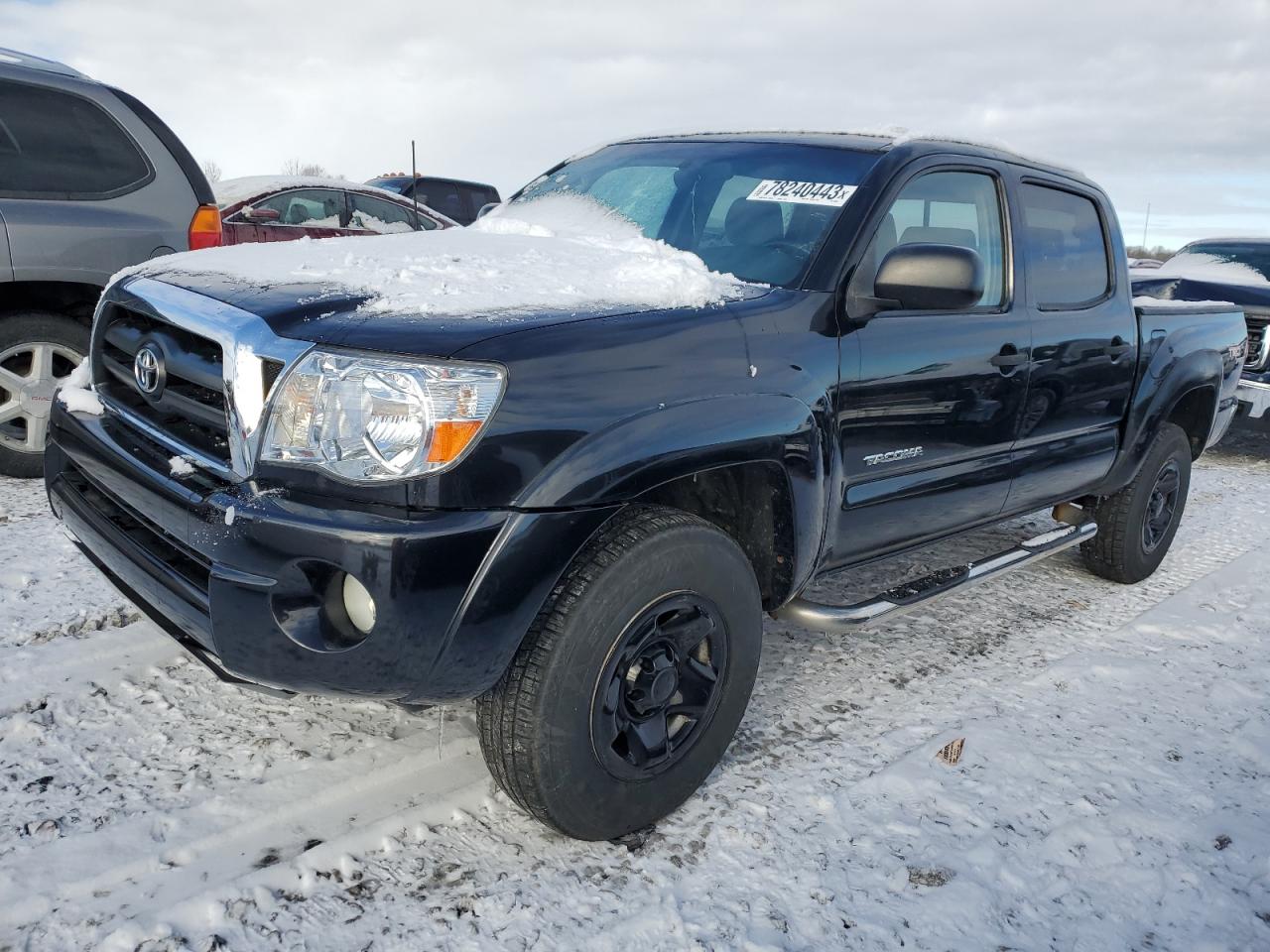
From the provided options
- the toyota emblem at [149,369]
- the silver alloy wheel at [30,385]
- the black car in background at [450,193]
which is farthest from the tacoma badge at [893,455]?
the black car in background at [450,193]

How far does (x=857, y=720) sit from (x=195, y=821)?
1.89 meters

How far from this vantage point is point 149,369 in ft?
7.95

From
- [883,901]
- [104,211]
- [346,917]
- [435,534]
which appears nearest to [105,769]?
[346,917]

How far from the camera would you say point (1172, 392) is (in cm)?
437

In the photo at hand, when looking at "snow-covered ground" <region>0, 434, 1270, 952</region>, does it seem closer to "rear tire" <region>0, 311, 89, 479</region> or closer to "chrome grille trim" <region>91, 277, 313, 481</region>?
"chrome grille trim" <region>91, 277, 313, 481</region>

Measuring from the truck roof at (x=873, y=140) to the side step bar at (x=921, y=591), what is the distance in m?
1.38

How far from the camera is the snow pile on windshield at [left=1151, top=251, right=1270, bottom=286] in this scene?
8.77 metres

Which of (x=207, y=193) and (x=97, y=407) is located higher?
(x=207, y=193)

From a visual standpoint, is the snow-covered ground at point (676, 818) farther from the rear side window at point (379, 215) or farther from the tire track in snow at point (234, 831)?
the rear side window at point (379, 215)

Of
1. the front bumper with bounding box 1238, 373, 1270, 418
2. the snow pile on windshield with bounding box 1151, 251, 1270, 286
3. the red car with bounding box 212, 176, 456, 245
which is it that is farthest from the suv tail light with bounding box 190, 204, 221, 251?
the snow pile on windshield with bounding box 1151, 251, 1270, 286

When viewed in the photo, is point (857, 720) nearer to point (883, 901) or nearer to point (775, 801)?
point (775, 801)

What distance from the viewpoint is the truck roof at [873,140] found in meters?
3.13

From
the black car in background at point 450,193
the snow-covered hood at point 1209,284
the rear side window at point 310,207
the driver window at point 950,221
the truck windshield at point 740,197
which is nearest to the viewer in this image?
the truck windshield at point 740,197

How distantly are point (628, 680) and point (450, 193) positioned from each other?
13.2 m
